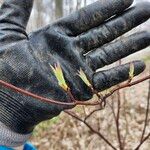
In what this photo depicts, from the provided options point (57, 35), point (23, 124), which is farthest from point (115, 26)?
point (23, 124)

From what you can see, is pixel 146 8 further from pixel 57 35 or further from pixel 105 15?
pixel 57 35

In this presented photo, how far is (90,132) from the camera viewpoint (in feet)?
16.4

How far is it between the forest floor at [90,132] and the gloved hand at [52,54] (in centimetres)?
289

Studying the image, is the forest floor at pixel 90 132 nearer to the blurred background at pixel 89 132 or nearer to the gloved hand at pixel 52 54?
the blurred background at pixel 89 132

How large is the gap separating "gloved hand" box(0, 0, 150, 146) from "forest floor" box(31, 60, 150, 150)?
289 centimetres

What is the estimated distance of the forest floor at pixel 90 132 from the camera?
4.79m

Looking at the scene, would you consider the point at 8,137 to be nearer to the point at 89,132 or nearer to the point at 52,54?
the point at 52,54

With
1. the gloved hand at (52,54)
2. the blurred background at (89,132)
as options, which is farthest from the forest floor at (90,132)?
the gloved hand at (52,54)

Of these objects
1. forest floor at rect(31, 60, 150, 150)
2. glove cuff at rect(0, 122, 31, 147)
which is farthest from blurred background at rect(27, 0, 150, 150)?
glove cuff at rect(0, 122, 31, 147)

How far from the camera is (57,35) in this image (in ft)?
5.77

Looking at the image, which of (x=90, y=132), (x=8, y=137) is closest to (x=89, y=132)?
(x=90, y=132)

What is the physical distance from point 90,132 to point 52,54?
131 inches

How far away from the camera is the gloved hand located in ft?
5.52

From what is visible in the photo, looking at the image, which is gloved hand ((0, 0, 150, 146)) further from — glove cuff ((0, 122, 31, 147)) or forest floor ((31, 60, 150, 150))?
forest floor ((31, 60, 150, 150))
